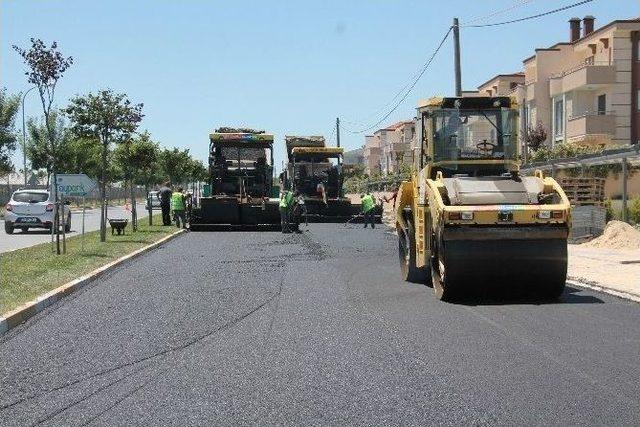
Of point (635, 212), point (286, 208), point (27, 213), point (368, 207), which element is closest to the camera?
point (635, 212)

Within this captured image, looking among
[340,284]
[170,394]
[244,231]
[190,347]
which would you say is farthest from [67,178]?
[170,394]

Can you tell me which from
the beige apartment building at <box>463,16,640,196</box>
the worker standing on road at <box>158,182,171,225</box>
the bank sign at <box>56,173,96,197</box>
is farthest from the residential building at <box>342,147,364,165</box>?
the bank sign at <box>56,173,96,197</box>

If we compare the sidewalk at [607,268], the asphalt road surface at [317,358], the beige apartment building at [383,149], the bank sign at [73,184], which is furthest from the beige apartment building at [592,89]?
the beige apartment building at [383,149]

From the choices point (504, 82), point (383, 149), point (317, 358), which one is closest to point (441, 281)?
point (317, 358)

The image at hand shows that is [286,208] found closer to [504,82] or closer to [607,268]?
[607,268]

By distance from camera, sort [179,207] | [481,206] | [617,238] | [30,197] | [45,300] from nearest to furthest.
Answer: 1. [481,206]
2. [45,300]
3. [617,238]
4. [30,197]
5. [179,207]

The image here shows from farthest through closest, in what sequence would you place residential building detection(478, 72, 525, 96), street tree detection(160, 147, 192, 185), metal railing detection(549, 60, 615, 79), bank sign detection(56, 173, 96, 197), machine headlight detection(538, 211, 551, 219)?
residential building detection(478, 72, 525, 96)
street tree detection(160, 147, 192, 185)
metal railing detection(549, 60, 615, 79)
bank sign detection(56, 173, 96, 197)
machine headlight detection(538, 211, 551, 219)

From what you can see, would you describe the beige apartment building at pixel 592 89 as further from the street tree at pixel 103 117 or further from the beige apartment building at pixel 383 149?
the beige apartment building at pixel 383 149

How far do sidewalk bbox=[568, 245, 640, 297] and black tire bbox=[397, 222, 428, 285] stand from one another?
2543 millimetres

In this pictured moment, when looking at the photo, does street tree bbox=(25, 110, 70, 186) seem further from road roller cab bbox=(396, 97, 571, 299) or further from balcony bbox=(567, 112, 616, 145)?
road roller cab bbox=(396, 97, 571, 299)

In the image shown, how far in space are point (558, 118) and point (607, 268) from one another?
125 ft

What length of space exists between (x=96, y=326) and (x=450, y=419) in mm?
5662

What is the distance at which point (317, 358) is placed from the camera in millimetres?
8789

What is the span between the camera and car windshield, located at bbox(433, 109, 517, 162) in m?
14.7
